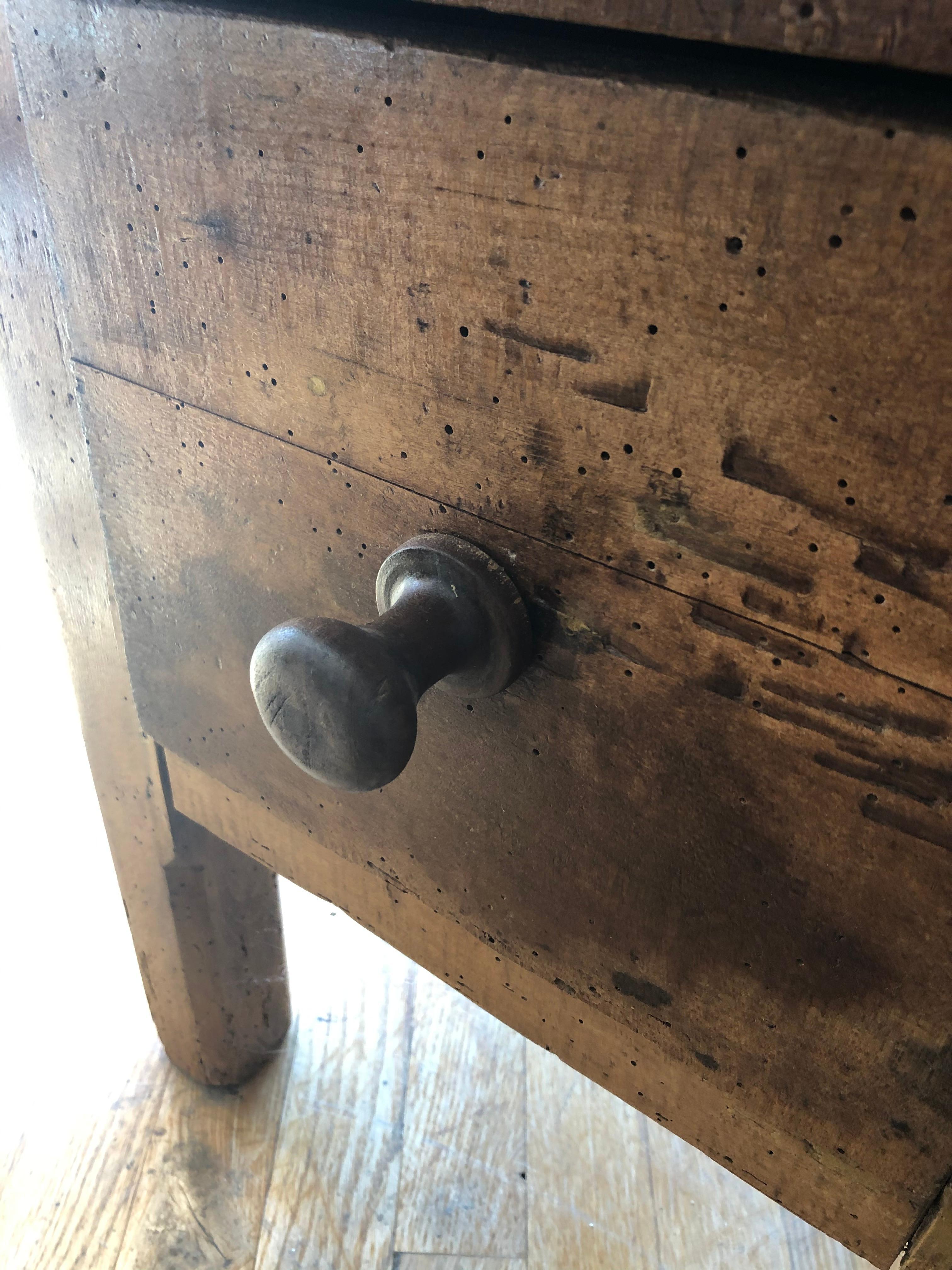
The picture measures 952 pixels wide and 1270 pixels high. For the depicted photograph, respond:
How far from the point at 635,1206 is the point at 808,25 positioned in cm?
104

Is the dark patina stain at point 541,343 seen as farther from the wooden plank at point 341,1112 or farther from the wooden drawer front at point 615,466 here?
the wooden plank at point 341,1112

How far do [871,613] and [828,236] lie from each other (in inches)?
5.2

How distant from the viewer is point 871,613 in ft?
1.20

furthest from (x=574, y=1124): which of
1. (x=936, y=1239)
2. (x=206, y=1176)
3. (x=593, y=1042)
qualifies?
(x=936, y=1239)

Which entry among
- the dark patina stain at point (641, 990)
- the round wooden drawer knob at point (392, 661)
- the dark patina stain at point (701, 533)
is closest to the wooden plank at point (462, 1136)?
the dark patina stain at point (641, 990)

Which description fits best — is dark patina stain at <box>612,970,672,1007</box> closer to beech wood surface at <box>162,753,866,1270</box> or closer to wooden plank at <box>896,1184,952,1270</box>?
beech wood surface at <box>162,753,866,1270</box>

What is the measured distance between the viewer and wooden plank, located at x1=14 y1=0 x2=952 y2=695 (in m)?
0.32

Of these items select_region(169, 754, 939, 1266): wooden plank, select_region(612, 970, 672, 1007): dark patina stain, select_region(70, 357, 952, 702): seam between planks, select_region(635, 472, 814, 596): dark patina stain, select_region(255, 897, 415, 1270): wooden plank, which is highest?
select_region(635, 472, 814, 596): dark patina stain

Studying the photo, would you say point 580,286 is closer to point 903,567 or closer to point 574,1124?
point 903,567

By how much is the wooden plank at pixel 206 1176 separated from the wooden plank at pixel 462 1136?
15 centimetres

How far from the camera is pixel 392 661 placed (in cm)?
41

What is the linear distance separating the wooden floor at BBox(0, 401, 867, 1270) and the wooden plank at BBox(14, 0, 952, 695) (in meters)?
0.37

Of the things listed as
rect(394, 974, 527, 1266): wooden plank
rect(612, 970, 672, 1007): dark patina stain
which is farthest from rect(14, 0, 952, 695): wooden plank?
rect(394, 974, 527, 1266): wooden plank

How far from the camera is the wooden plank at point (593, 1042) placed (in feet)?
1.66
